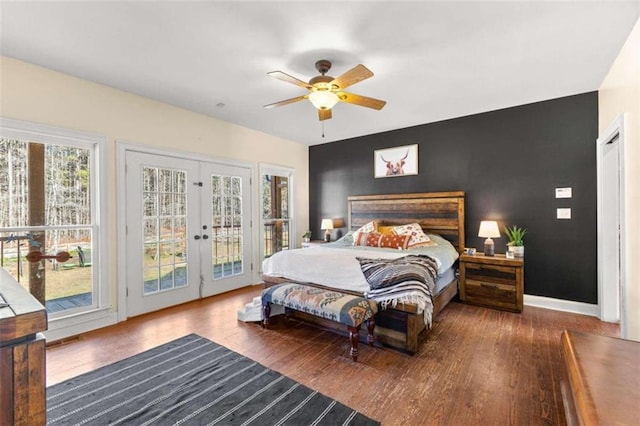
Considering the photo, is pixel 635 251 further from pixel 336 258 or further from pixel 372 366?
pixel 336 258

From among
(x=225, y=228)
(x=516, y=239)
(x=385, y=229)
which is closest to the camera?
(x=516, y=239)

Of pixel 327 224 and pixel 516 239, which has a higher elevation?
pixel 327 224

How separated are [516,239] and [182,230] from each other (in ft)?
14.6

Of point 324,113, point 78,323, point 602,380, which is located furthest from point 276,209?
point 602,380

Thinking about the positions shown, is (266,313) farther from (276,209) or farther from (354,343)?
(276,209)

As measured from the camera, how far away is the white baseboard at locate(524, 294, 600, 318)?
11.3ft

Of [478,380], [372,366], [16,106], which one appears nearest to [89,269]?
[16,106]

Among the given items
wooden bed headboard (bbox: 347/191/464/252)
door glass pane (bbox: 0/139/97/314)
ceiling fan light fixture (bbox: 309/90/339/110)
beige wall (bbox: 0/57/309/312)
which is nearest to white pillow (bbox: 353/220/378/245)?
wooden bed headboard (bbox: 347/191/464/252)

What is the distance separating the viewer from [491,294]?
368cm

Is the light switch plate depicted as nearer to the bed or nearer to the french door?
the bed

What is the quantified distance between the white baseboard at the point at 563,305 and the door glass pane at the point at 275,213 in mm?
3904

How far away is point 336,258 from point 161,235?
7.71 ft

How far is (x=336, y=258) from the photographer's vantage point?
3.23m

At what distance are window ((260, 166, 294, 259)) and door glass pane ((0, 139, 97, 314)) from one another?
2.48 metres
